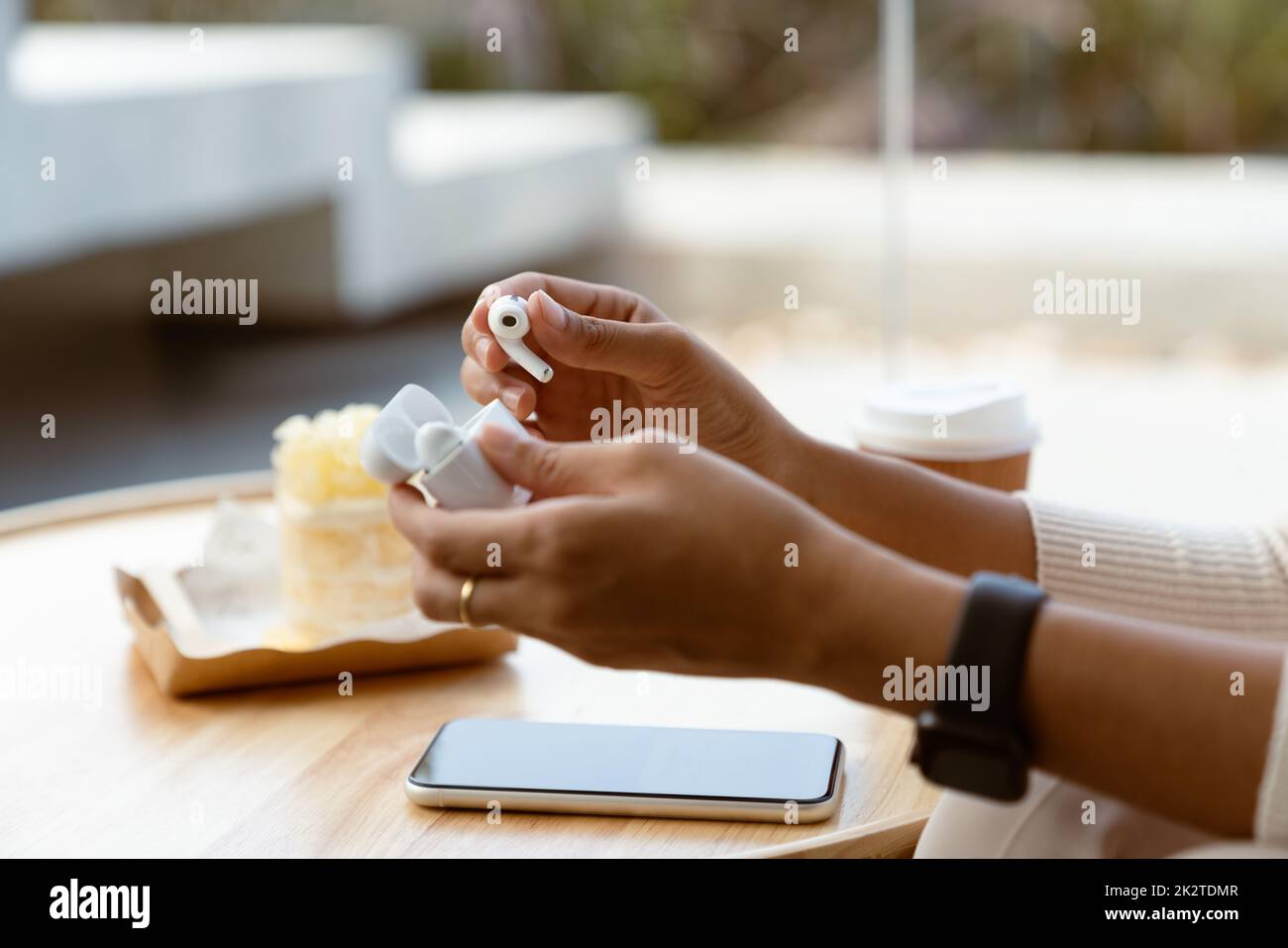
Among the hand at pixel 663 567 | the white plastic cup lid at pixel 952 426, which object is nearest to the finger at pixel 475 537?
the hand at pixel 663 567

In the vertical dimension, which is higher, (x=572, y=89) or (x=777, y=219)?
(x=572, y=89)

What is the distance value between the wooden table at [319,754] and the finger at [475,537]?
0.57ft

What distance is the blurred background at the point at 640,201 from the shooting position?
333cm

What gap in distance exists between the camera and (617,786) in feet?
2.47

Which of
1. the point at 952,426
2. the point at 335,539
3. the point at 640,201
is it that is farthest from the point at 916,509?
the point at 640,201

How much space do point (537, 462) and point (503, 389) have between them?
212mm

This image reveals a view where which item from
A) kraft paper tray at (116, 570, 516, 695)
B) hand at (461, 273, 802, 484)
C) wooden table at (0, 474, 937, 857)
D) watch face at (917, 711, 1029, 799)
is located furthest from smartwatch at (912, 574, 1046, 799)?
kraft paper tray at (116, 570, 516, 695)

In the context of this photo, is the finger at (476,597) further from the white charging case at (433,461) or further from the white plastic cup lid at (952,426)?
A: the white plastic cup lid at (952,426)

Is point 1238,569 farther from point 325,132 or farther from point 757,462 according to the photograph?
point 325,132

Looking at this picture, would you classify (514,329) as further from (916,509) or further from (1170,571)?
(1170,571)

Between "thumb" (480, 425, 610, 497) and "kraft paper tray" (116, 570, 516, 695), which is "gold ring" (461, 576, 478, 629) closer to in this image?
"thumb" (480, 425, 610, 497)

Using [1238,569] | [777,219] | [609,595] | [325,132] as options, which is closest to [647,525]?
[609,595]

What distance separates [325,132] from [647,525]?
3.57 metres
